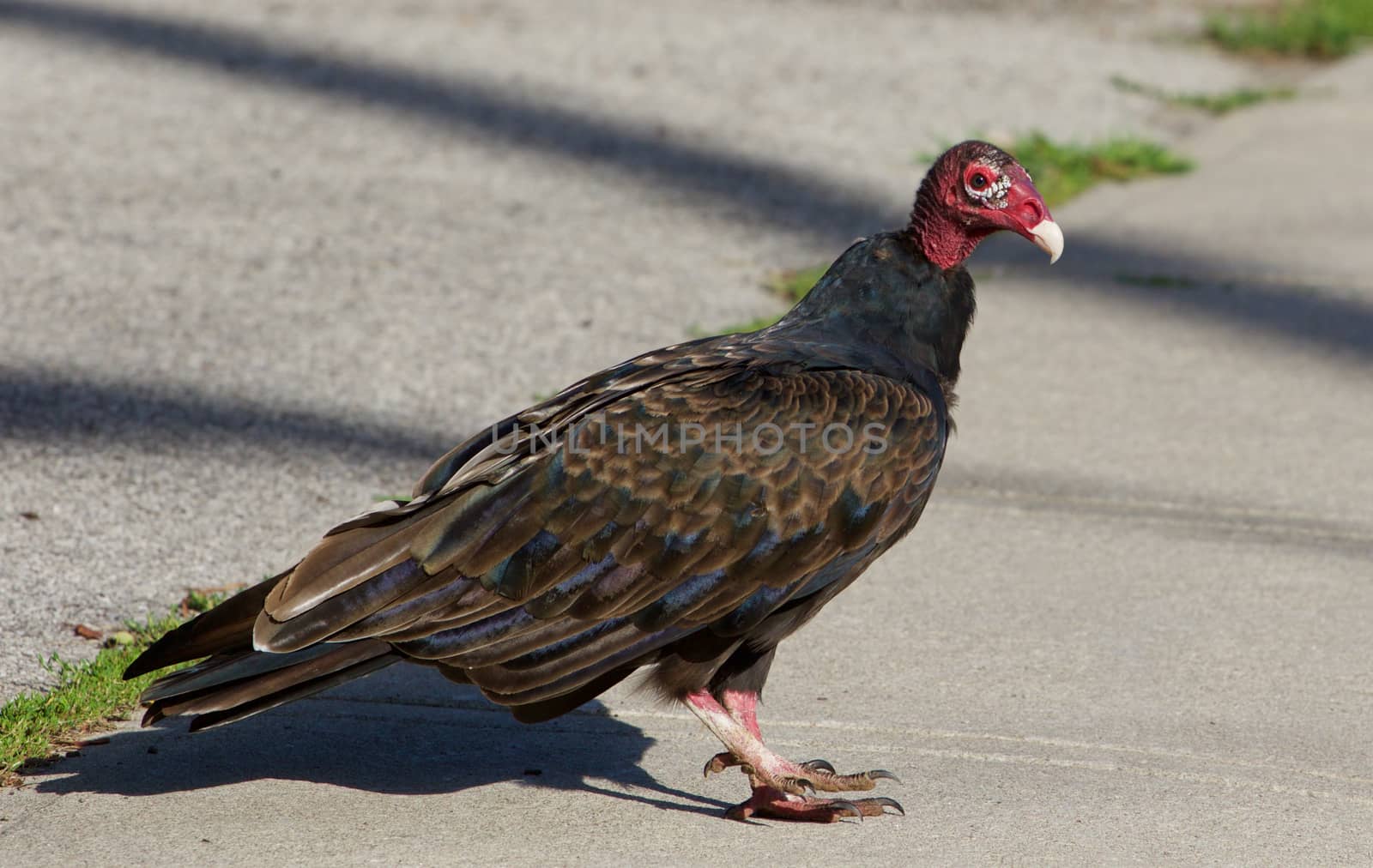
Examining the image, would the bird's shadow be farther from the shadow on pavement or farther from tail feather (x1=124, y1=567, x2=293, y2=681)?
the shadow on pavement

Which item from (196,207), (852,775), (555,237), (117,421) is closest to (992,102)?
(555,237)

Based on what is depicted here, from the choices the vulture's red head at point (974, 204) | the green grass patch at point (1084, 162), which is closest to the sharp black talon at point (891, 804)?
the vulture's red head at point (974, 204)

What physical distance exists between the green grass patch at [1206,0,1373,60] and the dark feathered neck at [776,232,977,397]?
298 inches

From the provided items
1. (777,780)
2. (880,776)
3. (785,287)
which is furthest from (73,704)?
(785,287)

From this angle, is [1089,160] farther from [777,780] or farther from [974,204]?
[777,780]

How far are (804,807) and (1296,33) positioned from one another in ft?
28.8

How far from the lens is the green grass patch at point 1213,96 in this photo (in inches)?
374

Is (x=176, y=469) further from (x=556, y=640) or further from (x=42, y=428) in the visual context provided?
(x=556, y=640)

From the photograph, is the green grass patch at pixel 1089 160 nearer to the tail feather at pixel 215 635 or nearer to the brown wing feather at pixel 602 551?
the brown wing feather at pixel 602 551

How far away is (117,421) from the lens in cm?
531

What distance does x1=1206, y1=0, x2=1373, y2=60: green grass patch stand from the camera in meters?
10.7

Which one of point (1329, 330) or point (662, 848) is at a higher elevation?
point (1329, 330)

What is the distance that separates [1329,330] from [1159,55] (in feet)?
14.2

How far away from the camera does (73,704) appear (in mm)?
3756
